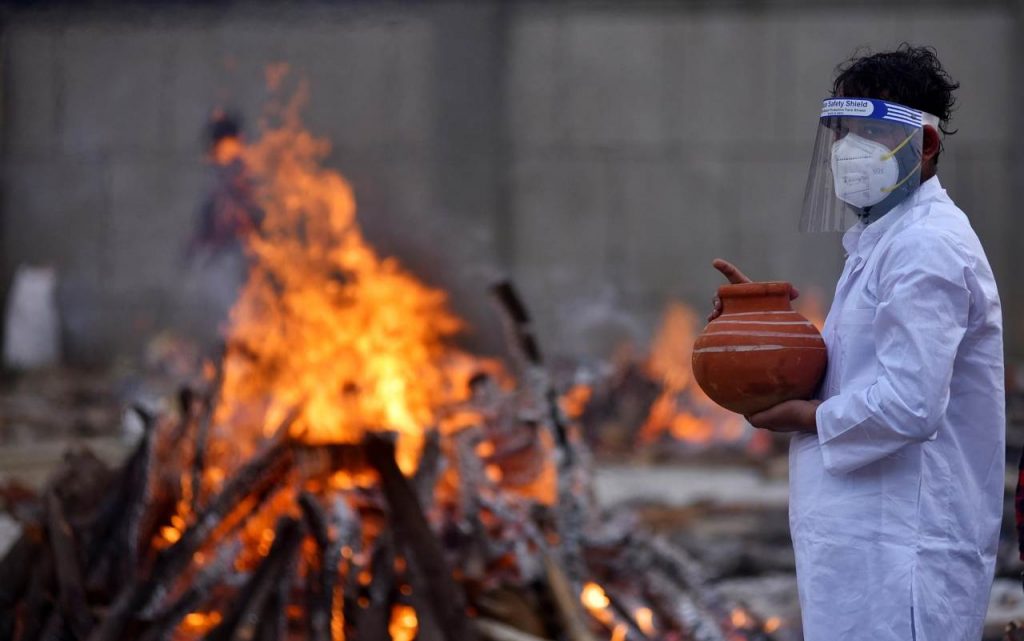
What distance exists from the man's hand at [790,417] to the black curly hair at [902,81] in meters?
0.67

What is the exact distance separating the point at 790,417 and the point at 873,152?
25.0 inches

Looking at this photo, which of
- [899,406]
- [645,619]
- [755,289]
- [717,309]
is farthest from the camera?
[645,619]

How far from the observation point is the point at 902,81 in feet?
9.85

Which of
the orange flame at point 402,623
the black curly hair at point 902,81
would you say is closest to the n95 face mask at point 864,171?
the black curly hair at point 902,81

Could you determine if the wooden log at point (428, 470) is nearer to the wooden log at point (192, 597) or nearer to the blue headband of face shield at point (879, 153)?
the wooden log at point (192, 597)

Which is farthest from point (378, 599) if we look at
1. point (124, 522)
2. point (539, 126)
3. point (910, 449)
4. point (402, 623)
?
point (539, 126)

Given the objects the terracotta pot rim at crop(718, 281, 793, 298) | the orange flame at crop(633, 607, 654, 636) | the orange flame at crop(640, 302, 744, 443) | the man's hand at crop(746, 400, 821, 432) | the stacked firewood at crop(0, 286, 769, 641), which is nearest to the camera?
the man's hand at crop(746, 400, 821, 432)

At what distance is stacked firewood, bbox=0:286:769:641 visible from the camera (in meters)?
4.69

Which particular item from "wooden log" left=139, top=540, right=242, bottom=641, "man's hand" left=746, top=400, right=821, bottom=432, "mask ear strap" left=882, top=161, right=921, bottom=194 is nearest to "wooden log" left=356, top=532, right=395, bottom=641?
"wooden log" left=139, top=540, right=242, bottom=641

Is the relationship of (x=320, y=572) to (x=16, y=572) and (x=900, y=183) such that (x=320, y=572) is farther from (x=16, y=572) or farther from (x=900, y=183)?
(x=900, y=183)

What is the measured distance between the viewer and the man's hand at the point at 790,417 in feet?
9.76

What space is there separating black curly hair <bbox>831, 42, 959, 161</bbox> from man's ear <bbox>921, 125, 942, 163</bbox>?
1.5 inches

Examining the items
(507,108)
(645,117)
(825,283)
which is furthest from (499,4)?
(825,283)

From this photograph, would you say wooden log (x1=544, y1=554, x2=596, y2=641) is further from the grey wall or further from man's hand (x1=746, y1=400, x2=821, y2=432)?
the grey wall
